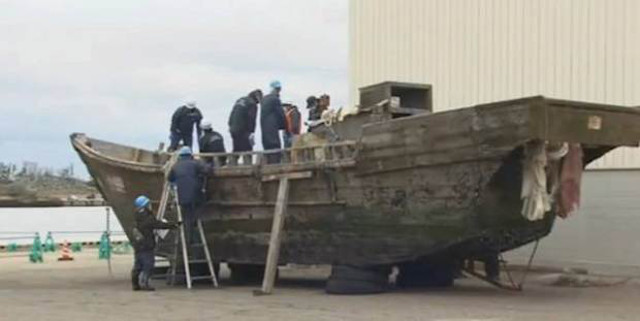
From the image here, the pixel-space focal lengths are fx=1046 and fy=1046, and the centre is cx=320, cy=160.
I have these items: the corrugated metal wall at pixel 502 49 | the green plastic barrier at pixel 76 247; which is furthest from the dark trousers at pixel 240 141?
the green plastic barrier at pixel 76 247

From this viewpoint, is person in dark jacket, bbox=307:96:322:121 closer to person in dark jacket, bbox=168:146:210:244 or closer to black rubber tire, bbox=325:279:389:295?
person in dark jacket, bbox=168:146:210:244

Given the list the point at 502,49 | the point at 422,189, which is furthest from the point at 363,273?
the point at 502,49

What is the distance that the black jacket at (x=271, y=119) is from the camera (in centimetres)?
1683

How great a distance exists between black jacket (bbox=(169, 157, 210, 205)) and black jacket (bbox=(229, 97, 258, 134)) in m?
1.22

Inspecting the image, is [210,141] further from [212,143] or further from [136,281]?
[136,281]

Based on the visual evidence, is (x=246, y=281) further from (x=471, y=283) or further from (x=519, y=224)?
(x=519, y=224)

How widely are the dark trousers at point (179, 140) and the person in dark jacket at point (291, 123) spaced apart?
1.96 metres

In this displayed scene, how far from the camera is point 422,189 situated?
1421 centimetres

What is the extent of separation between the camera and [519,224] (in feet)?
45.5

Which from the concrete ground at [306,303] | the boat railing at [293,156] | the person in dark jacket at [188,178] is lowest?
the concrete ground at [306,303]

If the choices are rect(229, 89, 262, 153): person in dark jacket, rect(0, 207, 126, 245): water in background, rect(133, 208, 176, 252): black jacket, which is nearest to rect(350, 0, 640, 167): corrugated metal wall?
rect(229, 89, 262, 153): person in dark jacket

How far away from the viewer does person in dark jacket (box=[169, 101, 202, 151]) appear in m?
18.8

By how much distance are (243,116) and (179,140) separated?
180 cm

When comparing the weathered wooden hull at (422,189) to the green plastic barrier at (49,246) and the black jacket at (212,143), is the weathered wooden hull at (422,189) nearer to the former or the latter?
the black jacket at (212,143)
